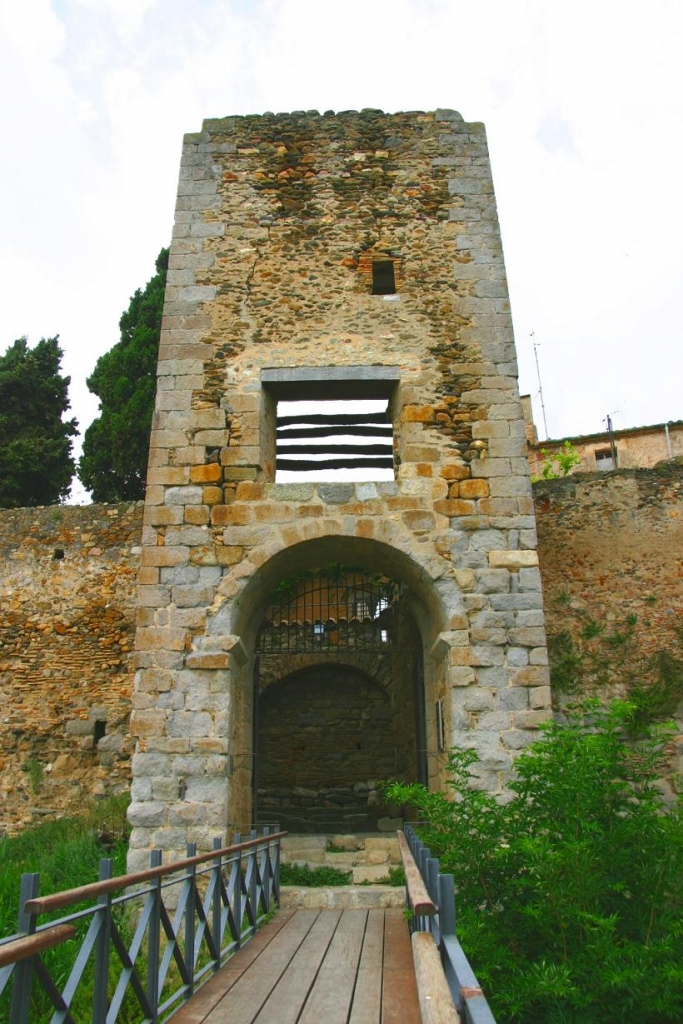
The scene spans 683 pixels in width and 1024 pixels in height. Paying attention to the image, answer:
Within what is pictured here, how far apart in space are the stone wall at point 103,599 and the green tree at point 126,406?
474 cm

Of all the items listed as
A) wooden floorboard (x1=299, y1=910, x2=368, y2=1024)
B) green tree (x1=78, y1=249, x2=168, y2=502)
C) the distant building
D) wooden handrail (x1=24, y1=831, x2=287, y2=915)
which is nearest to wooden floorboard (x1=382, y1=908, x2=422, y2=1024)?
wooden floorboard (x1=299, y1=910, x2=368, y2=1024)

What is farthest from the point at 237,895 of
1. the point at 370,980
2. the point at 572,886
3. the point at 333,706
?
the point at 333,706

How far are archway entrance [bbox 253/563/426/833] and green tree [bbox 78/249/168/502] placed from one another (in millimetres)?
5512

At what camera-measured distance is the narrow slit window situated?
8305 millimetres

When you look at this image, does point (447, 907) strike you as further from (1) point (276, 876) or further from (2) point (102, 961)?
(1) point (276, 876)

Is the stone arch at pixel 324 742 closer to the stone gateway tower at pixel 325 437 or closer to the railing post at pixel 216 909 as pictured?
the stone gateway tower at pixel 325 437

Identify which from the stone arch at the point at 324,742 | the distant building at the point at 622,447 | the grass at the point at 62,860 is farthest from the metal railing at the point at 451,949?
the distant building at the point at 622,447

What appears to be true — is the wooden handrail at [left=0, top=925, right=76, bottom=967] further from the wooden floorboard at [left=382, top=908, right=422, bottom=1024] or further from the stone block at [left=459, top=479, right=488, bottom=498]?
the stone block at [left=459, top=479, right=488, bottom=498]

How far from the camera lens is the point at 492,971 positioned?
442cm

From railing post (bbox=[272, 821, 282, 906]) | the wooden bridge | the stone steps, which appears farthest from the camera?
the stone steps

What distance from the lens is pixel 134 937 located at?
11.0 ft

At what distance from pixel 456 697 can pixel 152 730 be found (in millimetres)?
2580

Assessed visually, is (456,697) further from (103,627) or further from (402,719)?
(103,627)

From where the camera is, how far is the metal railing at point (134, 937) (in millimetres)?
2436
